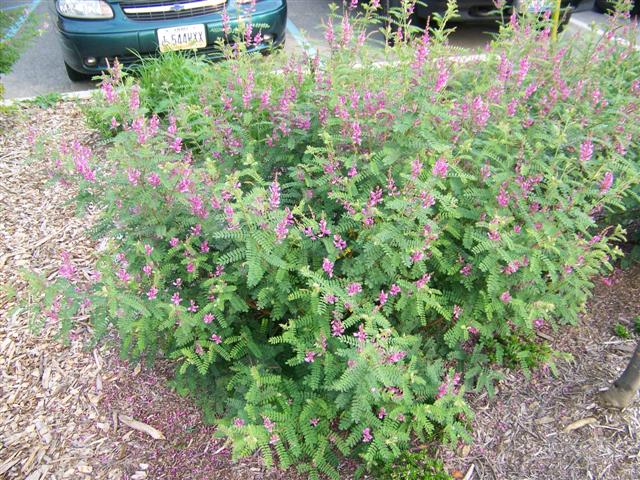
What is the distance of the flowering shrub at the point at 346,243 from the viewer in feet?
7.37

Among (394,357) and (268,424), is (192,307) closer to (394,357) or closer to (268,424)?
(268,424)

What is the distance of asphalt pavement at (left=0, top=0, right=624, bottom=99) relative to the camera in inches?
246

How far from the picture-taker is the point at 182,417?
286 centimetres

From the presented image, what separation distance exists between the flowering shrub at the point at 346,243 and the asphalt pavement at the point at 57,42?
8.07ft

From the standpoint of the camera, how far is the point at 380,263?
2.38 metres

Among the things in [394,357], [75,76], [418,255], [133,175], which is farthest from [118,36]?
[394,357]

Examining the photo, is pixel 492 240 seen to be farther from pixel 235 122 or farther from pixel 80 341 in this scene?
pixel 80 341

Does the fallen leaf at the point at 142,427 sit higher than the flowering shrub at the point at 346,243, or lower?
lower

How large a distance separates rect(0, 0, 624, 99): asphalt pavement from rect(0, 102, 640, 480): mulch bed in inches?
118

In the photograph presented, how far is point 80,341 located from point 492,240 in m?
2.42

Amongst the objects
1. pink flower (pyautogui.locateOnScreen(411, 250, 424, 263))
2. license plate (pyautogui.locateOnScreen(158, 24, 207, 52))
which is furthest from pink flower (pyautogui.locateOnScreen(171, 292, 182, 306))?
license plate (pyautogui.locateOnScreen(158, 24, 207, 52))

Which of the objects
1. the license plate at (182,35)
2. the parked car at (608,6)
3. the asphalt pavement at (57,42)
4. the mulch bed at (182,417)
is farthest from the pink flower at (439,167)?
the parked car at (608,6)

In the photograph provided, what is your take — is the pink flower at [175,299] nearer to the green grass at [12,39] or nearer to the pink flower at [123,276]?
the pink flower at [123,276]

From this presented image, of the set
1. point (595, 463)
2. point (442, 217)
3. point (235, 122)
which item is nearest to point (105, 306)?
point (235, 122)
